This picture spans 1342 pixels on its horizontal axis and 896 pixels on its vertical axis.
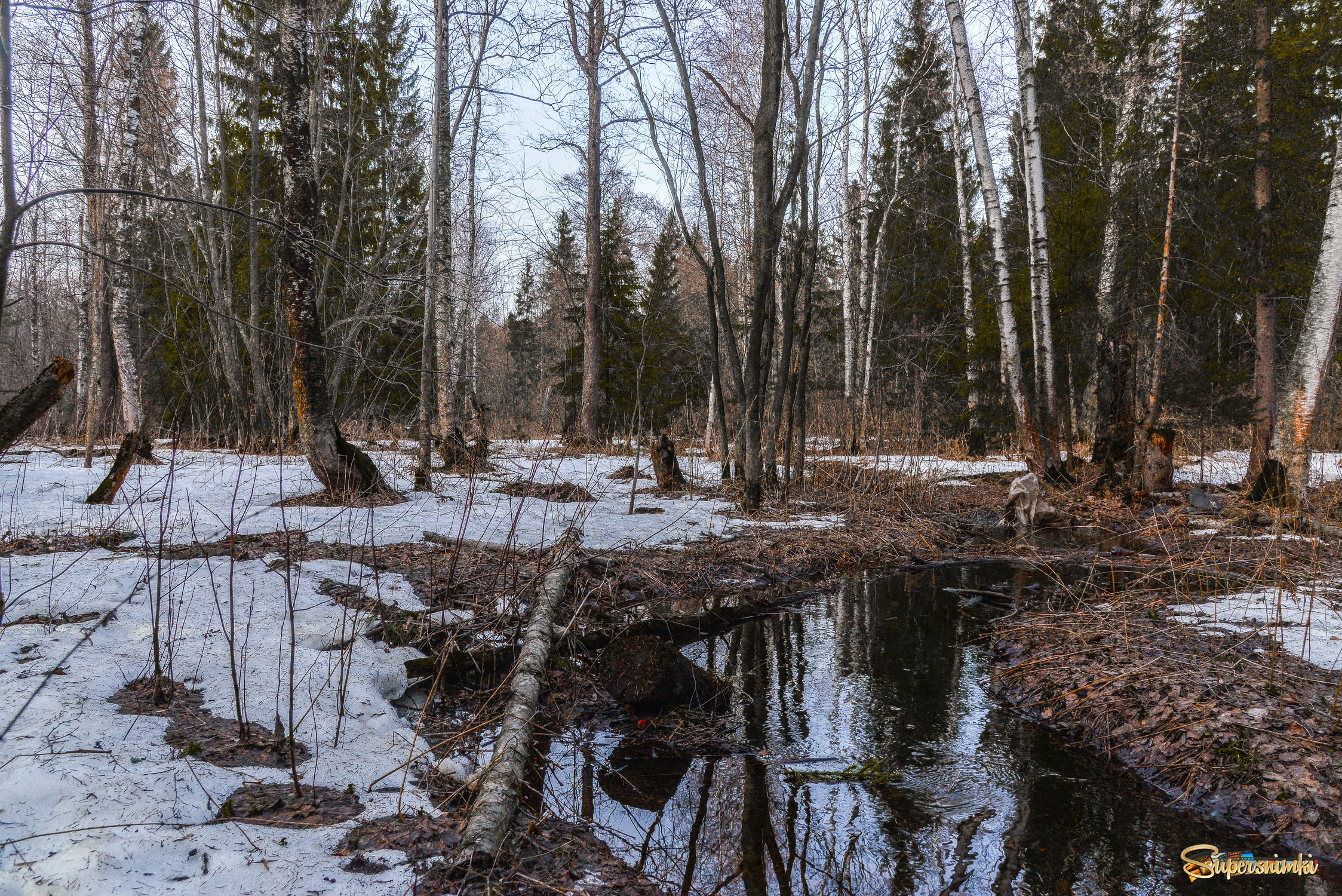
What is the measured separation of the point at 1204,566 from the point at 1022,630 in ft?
4.76

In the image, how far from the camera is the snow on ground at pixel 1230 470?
9.76 meters

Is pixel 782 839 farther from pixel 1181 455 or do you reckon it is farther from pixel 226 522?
pixel 1181 455

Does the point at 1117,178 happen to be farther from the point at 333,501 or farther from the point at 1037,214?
the point at 333,501

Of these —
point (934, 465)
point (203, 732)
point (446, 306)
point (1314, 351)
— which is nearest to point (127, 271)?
point (446, 306)

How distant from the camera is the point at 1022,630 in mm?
4539

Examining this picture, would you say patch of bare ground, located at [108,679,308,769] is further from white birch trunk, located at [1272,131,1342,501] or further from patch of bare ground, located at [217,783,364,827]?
white birch trunk, located at [1272,131,1342,501]

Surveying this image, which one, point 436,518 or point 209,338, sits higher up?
point 209,338

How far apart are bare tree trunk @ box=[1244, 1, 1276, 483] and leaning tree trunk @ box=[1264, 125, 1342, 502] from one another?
5651 millimetres

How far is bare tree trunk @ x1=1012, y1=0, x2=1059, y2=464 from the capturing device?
9.49 metres

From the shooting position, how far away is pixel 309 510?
652 centimetres

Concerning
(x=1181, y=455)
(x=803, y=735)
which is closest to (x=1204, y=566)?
(x=803, y=735)

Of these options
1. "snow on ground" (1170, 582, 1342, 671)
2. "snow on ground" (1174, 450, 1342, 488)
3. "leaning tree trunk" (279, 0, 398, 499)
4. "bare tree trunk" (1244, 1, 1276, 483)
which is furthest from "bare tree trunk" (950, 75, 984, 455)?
"leaning tree trunk" (279, 0, 398, 499)

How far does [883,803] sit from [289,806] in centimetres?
222

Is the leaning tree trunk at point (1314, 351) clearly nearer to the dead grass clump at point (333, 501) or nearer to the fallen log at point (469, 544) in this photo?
the fallen log at point (469, 544)
